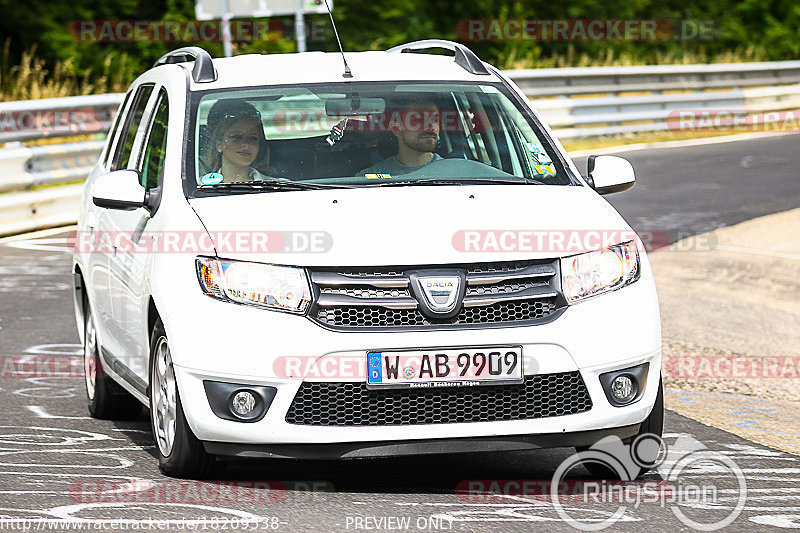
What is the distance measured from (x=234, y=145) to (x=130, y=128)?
1374mm

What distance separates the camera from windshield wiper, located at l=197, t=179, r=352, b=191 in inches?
255

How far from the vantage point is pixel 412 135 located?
699 cm

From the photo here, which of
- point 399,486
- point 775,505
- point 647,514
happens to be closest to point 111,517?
point 399,486

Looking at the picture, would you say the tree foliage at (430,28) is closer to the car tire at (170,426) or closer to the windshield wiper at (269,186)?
the windshield wiper at (269,186)

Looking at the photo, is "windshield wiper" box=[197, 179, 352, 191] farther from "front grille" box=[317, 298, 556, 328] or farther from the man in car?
"front grille" box=[317, 298, 556, 328]

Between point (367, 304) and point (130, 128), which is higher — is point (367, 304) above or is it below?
below

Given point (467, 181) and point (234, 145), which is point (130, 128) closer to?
point (234, 145)

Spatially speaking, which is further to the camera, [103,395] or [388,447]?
[103,395]

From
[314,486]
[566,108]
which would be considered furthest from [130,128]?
[566,108]

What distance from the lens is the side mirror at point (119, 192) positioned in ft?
21.3

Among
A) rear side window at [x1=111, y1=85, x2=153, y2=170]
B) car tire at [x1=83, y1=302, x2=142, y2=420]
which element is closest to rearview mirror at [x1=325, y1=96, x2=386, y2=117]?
rear side window at [x1=111, y1=85, x2=153, y2=170]

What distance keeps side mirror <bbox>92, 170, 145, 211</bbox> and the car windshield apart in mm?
233

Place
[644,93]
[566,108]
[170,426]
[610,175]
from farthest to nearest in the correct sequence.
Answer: [644,93], [566,108], [610,175], [170,426]

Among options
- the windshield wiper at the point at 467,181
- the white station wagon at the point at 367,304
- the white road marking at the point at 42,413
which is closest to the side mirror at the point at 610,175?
the white station wagon at the point at 367,304
